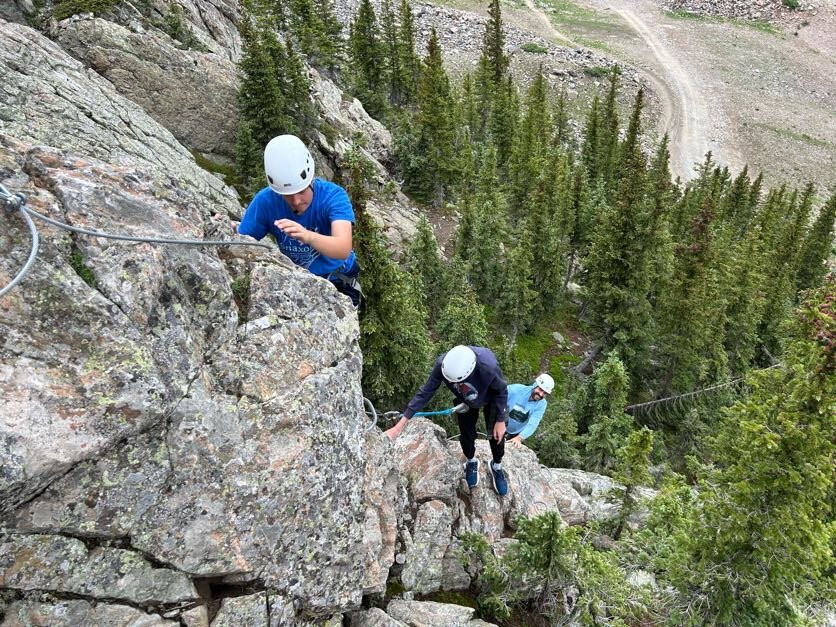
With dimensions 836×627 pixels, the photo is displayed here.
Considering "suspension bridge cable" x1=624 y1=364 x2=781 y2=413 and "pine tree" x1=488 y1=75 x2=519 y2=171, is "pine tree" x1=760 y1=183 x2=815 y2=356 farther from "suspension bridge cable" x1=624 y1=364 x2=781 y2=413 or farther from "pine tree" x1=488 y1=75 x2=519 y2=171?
"pine tree" x1=488 y1=75 x2=519 y2=171

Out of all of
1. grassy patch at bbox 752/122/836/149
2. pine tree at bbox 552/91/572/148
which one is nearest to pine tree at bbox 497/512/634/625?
pine tree at bbox 552/91/572/148

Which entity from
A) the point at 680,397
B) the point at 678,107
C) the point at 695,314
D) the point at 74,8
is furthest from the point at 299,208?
the point at 678,107

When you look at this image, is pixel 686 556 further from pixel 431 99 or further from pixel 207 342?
pixel 431 99

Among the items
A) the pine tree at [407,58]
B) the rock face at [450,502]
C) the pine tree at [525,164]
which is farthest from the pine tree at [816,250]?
the rock face at [450,502]

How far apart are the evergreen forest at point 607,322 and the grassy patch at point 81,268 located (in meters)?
6.46

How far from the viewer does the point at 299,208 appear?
605 cm

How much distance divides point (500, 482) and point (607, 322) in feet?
69.6

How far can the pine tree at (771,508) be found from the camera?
26.0ft

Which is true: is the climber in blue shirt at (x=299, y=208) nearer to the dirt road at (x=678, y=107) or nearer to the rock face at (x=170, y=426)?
the rock face at (x=170, y=426)

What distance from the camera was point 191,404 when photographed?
17.1 feet

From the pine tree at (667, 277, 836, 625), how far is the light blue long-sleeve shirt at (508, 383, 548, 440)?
3561mm

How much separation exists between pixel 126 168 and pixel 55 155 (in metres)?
0.66

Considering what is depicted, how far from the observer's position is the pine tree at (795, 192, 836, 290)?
43.4m

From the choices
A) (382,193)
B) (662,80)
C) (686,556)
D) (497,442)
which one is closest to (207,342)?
(497,442)
